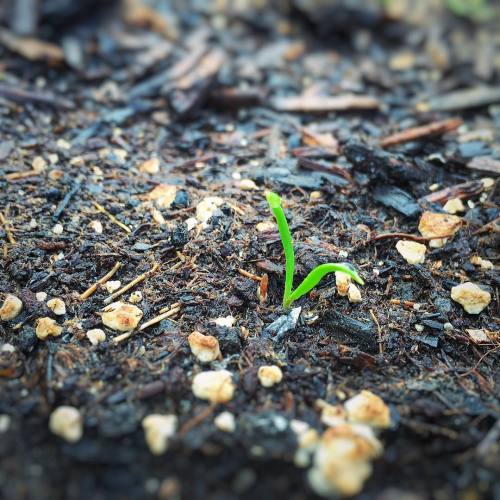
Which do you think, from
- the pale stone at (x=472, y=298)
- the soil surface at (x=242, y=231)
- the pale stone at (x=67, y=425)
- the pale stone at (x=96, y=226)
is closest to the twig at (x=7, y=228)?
the soil surface at (x=242, y=231)

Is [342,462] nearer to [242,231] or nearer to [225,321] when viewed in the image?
[225,321]

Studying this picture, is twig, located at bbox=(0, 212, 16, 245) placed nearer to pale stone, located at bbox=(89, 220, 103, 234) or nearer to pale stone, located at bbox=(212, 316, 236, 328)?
pale stone, located at bbox=(89, 220, 103, 234)

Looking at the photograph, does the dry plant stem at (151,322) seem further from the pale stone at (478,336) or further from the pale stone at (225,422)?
the pale stone at (478,336)

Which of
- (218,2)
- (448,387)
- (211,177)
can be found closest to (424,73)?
(218,2)

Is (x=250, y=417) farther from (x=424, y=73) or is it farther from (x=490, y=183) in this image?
(x=424, y=73)

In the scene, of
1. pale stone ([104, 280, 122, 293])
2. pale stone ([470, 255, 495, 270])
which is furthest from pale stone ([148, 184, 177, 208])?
pale stone ([470, 255, 495, 270])

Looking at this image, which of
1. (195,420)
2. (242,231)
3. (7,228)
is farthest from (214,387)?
(7,228)

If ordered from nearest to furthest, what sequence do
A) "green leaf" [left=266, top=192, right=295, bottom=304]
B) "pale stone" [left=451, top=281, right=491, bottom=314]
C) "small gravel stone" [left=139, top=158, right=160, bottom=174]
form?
"green leaf" [left=266, top=192, right=295, bottom=304], "pale stone" [left=451, top=281, right=491, bottom=314], "small gravel stone" [left=139, top=158, right=160, bottom=174]
